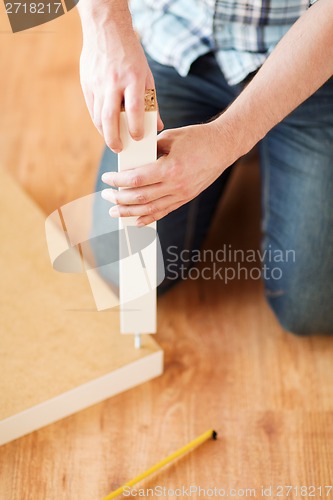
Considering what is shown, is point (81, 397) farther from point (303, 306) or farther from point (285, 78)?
point (285, 78)

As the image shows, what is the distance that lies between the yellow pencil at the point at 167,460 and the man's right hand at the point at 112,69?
0.37 m

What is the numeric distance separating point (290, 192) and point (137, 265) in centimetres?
28

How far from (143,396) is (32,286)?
0.72 feet

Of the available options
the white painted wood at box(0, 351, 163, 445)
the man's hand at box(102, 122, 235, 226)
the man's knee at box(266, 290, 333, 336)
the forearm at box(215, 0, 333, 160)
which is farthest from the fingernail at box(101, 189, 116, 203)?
the man's knee at box(266, 290, 333, 336)

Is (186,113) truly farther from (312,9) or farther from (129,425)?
(129,425)

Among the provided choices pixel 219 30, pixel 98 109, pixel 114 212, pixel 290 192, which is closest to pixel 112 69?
pixel 98 109

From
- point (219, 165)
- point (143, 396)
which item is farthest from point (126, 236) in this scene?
point (143, 396)

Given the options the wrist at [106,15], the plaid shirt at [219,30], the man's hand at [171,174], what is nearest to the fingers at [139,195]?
the man's hand at [171,174]

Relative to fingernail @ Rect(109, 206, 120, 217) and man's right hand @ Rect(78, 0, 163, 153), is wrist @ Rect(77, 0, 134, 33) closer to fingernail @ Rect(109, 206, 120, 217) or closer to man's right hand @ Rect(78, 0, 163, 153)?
man's right hand @ Rect(78, 0, 163, 153)

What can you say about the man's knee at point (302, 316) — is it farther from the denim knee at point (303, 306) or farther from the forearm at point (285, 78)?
the forearm at point (285, 78)

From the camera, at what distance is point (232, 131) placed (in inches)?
26.4

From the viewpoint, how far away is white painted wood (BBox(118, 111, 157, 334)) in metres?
0.62

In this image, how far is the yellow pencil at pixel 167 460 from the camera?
2.38ft

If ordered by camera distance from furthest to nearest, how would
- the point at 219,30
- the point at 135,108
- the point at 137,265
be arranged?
the point at 219,30 < the point at 137,265 < the point at 135,108
